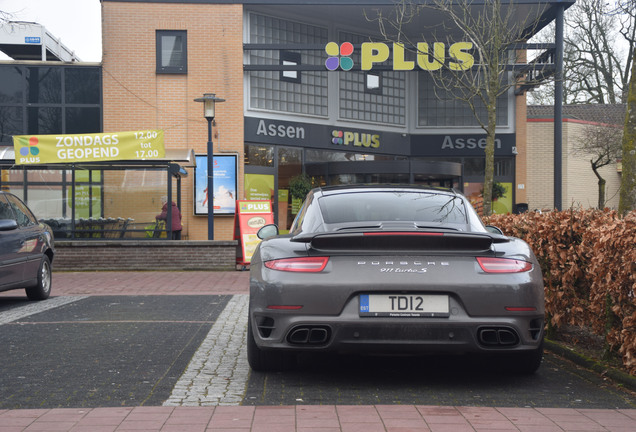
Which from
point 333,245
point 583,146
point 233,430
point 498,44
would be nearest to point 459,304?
point 333,245

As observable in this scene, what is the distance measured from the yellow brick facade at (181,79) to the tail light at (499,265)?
18.2m

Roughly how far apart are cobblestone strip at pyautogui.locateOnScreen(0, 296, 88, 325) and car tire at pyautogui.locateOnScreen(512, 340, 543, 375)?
5829mm

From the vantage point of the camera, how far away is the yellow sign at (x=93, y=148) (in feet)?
59.0

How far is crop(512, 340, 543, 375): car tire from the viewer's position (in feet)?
17.4

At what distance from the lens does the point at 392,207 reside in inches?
227

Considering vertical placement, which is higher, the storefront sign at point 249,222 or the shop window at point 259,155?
the shop window at point 259,155

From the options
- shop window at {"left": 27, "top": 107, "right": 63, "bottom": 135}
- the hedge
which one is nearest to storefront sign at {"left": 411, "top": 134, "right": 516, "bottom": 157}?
shop window at {"left": 27, "top": 107, "right": 63, "bottom": 135}

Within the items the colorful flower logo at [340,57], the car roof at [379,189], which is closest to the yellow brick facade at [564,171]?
the colorful flower logo at [340,57]

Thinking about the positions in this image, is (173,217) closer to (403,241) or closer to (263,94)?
(263,94)

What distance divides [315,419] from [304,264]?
1061 mm

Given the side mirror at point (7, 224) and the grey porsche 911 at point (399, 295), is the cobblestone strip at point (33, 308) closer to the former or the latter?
the side mirror at point (7, 224)

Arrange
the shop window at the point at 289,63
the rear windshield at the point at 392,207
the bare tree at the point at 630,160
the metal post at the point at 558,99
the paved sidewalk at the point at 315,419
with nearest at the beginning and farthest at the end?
the paved sidewalk at the point at 315,419 → the rear windshield at the point at 392,207 → the bare tree at the point at 630,160 → the metal post at the point at 558,99 → the shop window at the point at 289,63

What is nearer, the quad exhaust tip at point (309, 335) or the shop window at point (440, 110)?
the quad exhaust tip at point (309, 335)

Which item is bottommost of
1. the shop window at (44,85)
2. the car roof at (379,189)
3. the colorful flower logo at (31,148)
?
the car roof at (379,189)
